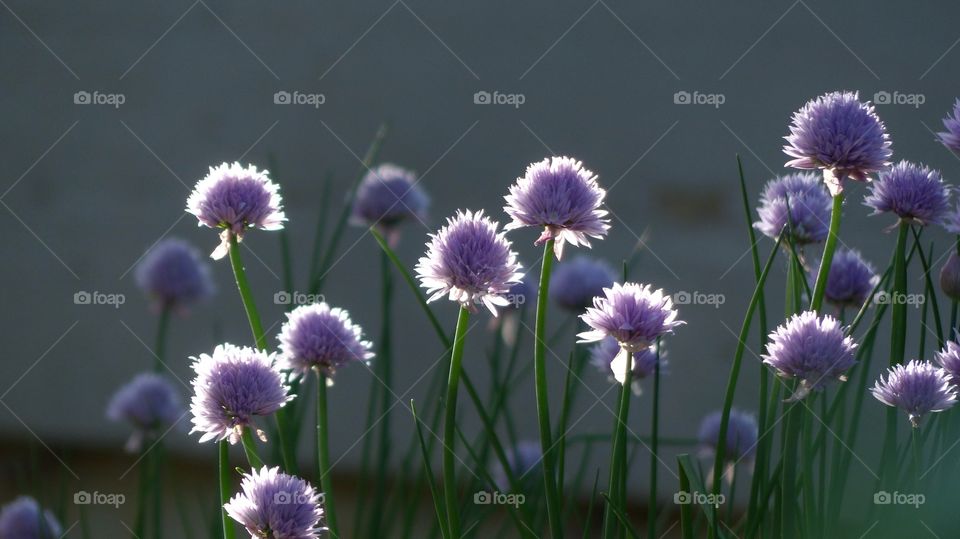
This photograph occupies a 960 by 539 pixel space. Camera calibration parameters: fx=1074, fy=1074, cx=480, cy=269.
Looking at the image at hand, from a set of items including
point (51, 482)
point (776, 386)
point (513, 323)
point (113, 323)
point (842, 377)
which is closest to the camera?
point (842, 377)

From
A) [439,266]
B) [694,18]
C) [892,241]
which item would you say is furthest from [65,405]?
[439,266]

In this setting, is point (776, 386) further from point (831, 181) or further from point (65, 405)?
point (65, 405)

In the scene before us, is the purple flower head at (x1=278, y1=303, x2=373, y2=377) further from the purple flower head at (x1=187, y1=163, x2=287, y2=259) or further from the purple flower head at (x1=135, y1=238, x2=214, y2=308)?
the purple flower head at (x1=135, y1=238, x2=214, y2=308)

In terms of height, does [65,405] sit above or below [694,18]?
below

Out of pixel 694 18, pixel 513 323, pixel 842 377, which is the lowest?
pixel 842 377

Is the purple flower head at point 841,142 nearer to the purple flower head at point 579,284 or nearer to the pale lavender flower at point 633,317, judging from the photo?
the pale lavender flower at point 633,317

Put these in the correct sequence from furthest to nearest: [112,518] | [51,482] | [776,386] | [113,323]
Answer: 1. [113,323]
2. [51,482]
3. [112,518]
4. [776,386]
